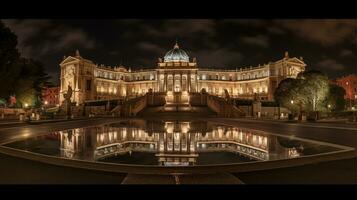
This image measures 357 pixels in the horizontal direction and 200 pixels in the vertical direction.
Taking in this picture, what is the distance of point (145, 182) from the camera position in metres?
7.60

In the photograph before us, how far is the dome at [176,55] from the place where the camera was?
14162 cm

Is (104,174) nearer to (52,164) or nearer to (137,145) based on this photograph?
(52,164)

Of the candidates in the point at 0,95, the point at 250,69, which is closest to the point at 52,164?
the point at 0,95

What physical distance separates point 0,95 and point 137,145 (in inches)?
1348

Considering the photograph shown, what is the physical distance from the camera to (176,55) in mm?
142875

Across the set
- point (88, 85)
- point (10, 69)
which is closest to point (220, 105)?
point (10, 69)

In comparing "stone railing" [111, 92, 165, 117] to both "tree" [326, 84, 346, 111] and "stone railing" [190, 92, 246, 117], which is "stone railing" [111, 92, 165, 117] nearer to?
"stone railing" [190, 92, 246, 117]

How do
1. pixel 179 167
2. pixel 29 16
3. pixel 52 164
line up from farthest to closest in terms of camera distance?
pixel 52 164 → pixel 179 167 → pixel 29 16

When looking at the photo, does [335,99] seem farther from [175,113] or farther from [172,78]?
[172,78]

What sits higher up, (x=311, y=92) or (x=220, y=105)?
(x=311, y=92)

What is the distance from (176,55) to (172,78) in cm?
1694

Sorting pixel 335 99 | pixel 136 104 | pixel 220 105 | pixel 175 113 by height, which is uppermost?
pixel 335 99

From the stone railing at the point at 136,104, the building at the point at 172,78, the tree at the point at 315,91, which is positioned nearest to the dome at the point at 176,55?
the building at the point at 172,78

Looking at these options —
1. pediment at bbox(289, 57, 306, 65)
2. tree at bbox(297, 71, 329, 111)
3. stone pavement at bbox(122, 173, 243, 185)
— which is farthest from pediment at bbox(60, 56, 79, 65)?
stone pavement at bbox(122, 173, 243, 185)
